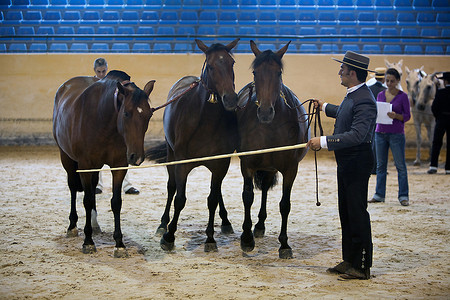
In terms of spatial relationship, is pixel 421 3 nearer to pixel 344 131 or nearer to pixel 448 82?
pixel 448 82

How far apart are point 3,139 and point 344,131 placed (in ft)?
34.4

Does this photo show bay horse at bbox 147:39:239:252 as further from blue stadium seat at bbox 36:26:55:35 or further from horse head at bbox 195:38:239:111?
blue stadium seat at bbox 36:26:55:35

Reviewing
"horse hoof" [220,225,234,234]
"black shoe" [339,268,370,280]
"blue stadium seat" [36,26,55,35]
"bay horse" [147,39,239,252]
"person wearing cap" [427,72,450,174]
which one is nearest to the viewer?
"black shoe" [339,268,370,280]

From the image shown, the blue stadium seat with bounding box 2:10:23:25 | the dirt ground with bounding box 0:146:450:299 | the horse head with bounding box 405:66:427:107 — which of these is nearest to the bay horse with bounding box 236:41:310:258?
the dirt ground with bounding box 0:146:450:299

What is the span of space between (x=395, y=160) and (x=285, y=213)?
305 cm

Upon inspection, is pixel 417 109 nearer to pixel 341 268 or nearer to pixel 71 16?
pixel 341 268

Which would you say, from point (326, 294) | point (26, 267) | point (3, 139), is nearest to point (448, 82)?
point (326, 294)

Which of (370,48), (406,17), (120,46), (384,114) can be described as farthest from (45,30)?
(384,114)

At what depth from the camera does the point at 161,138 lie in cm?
1245

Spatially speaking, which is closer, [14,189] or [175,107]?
[175,107]

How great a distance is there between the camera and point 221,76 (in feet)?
15.6

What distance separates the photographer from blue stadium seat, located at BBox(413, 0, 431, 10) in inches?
608

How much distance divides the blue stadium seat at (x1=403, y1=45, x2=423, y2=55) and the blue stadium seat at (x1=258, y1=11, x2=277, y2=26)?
3.78 metres

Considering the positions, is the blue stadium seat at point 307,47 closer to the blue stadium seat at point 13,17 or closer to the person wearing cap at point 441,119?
the person wearing cap at point 441,119
